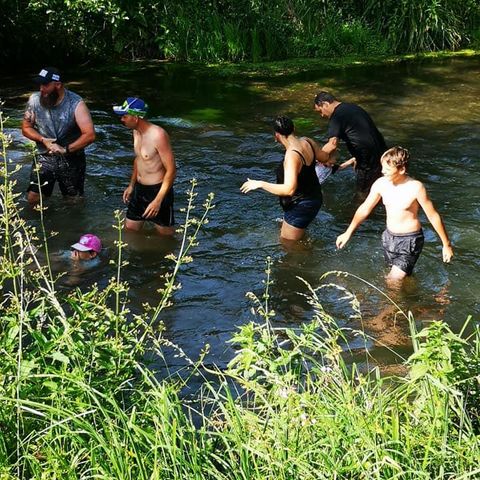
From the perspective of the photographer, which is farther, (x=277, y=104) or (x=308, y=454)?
(x=277, y=104)

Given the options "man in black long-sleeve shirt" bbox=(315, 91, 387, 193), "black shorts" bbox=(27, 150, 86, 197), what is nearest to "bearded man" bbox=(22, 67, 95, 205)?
"black shorts" bbox=(27, 150, 86, 197)

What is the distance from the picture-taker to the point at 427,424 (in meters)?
4.09

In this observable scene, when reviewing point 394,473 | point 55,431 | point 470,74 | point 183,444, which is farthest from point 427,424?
point 470,74

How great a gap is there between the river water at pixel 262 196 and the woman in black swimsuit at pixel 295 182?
38 centimetres

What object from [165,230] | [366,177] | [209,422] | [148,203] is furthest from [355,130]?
[209,422]

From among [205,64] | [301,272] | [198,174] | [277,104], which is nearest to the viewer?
[301,272]

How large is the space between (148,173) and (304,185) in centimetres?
169

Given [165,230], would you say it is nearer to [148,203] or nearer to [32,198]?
[148,203]

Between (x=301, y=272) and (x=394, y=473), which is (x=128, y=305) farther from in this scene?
(x=394, y=473)

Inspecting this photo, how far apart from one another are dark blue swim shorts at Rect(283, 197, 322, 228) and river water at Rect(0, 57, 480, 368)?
347 millimetres

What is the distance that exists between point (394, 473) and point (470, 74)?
15.0m

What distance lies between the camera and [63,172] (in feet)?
30.7

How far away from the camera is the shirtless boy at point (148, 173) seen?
8.04 m

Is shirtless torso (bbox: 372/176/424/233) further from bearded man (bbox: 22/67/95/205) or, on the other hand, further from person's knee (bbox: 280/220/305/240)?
bearded man (bbox: 22/67/95/205)
